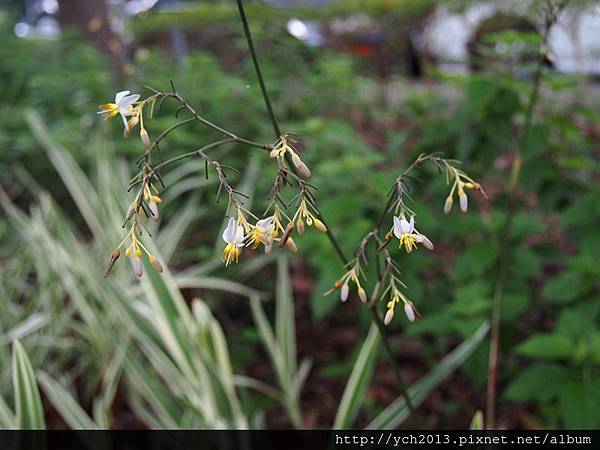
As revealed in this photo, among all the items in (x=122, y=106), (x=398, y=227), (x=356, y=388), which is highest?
(x=122, y=106)

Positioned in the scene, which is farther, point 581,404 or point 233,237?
point 581,404

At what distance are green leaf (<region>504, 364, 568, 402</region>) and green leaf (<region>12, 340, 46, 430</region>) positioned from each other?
0.98 meters

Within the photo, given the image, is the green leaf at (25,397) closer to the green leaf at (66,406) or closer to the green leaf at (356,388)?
the green leaf at (66,406)

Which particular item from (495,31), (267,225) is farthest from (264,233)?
(495,31)

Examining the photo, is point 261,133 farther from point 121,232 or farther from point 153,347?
point 153,347

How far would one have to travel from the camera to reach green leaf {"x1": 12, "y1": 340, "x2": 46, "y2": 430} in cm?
117

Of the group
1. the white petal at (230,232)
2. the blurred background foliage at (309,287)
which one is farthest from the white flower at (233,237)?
the blurred background foliage at (309,287)

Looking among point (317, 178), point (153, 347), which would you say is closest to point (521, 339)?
point (317, 178)

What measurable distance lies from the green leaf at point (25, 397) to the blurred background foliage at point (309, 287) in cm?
2

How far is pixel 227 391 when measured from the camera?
1506 mm

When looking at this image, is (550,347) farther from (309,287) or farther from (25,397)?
(309,287)

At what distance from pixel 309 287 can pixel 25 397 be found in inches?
57.7

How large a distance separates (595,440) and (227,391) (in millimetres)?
793

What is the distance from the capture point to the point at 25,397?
3.88ft
